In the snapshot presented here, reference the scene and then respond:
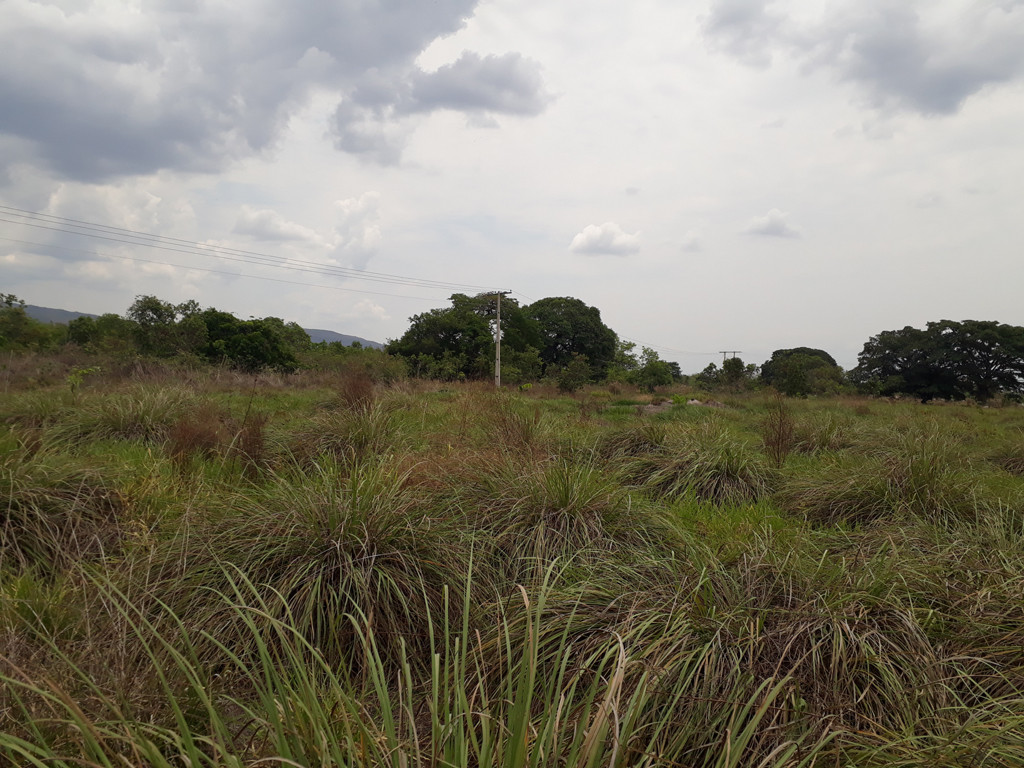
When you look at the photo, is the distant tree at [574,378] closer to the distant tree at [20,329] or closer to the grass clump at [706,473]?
the grass clump at [706,473]

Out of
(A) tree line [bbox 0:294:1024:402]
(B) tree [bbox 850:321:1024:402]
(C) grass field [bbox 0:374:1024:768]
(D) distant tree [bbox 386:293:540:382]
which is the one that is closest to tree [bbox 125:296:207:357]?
(A) tree line [bbox 0:294:1024:402]

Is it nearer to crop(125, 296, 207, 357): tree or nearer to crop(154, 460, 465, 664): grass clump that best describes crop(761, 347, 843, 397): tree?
crop(154, 460, 465, 664): grass clump

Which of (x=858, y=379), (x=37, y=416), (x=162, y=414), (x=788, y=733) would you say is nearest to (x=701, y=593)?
(x=788, y=733)

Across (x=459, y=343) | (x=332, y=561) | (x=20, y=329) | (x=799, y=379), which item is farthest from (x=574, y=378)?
(x=20, y=329)

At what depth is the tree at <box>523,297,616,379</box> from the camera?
2108 inches

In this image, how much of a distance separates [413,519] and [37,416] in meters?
5.81

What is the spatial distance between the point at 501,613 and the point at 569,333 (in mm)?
51678

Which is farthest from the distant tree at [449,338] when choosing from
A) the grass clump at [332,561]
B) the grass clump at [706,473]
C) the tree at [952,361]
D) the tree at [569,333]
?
the grass clump at [332,561]

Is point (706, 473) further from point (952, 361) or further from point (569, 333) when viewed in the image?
point (569, 333)

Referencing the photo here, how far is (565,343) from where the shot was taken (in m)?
54.3

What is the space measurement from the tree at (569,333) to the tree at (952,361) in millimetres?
22112

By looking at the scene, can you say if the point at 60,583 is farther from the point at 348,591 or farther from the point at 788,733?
the point at 788,733

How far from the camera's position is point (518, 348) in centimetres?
4691

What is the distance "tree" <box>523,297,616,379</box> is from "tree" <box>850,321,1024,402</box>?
2211cm
